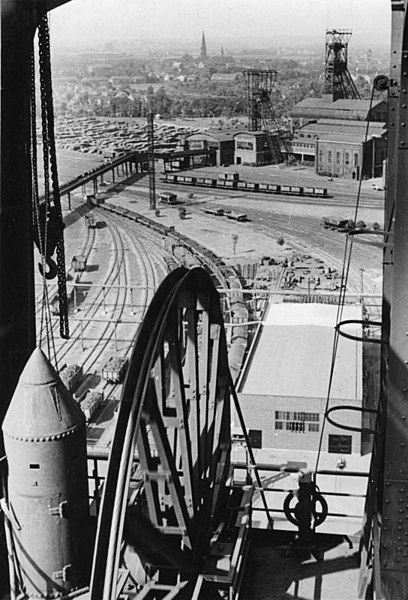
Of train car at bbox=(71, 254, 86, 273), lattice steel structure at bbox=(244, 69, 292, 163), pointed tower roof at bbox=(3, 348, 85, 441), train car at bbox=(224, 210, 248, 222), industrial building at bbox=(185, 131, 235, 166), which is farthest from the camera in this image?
lattice steel structure at bbox=(244, 69, 292, 163)

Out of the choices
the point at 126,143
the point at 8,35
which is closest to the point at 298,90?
the point at 126,143

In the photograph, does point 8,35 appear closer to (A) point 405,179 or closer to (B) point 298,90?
(A) point 405,179

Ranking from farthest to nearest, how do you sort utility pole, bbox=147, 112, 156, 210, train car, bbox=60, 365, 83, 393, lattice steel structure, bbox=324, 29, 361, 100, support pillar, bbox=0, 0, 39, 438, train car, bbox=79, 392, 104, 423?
lattice steel structure, bbox=324, 29, 361, 100
utility pole, bbox=147, 112, 156, 210
train car, bbox=60, 365, 83, 393
train car, bbox=79, 392, 104, 423
support pillar, bbox=0, 0, 39, 438

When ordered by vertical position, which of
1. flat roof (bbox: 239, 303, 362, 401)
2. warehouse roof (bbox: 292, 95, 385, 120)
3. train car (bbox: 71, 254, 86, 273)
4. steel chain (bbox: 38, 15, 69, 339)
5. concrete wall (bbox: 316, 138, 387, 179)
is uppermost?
steel chain (bbox: 38, 15, 69, 339)

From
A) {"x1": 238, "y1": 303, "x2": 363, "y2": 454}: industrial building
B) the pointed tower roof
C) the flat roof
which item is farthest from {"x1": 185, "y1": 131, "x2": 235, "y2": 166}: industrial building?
the pointed tower roof

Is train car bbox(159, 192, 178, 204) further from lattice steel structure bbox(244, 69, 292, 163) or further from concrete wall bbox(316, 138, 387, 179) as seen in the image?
lattice steel structure bbox(244, 69, 292, 163)

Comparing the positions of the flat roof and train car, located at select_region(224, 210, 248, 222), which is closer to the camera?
the flat roof

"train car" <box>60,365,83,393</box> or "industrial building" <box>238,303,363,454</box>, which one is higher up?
"industrial building" <box>238,303,363,454</box>
